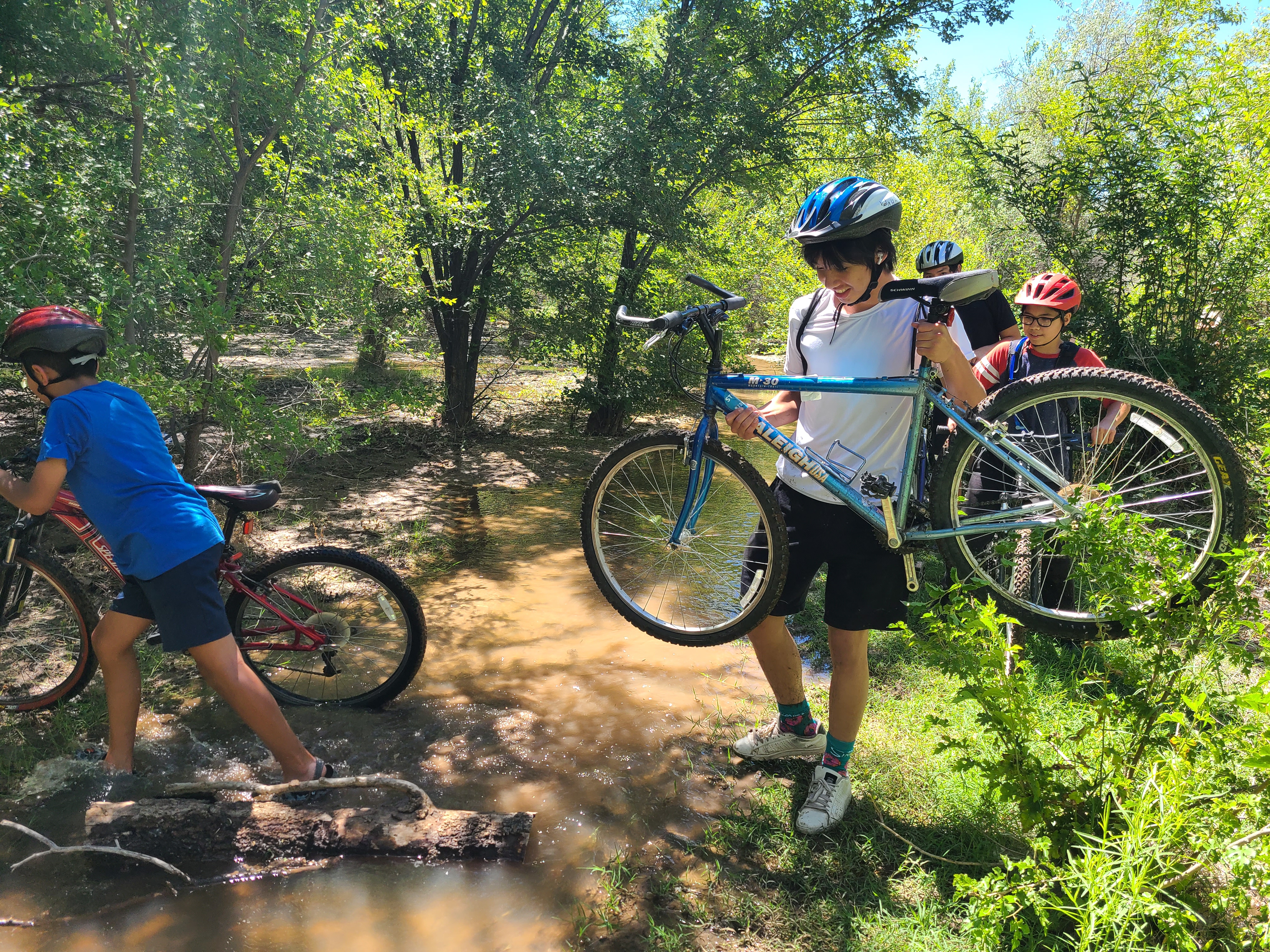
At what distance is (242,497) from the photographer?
3.32 metres

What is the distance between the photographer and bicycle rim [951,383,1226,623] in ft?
7.72

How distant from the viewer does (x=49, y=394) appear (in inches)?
113

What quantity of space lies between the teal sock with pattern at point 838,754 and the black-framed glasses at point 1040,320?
2.15m

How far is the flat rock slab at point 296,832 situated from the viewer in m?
2.71

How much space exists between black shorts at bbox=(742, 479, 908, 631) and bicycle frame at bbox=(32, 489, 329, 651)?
2.21 meters

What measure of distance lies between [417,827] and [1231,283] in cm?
682

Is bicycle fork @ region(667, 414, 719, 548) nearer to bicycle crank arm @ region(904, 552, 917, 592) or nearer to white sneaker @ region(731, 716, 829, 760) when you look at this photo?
bicycle crank arm @ region(904, 552, 917, 592)

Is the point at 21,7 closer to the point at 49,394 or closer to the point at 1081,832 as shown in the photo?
the point at 49,394

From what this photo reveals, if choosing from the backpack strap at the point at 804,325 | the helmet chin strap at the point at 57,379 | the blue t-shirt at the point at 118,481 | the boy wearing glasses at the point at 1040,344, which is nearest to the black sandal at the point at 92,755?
the blue t-shirt at the point at 118,481

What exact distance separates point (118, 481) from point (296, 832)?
1.47m

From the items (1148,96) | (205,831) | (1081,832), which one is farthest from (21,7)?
(1148,96)

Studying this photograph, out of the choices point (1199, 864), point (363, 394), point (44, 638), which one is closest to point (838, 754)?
point (1199, 864)

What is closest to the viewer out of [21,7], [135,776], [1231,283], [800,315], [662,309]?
[800,315]

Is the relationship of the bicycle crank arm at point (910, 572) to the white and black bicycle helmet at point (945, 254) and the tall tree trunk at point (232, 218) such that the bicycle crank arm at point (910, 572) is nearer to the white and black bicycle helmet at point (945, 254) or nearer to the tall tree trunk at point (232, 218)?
the white and black bicycle helmet at point (945, 254)
